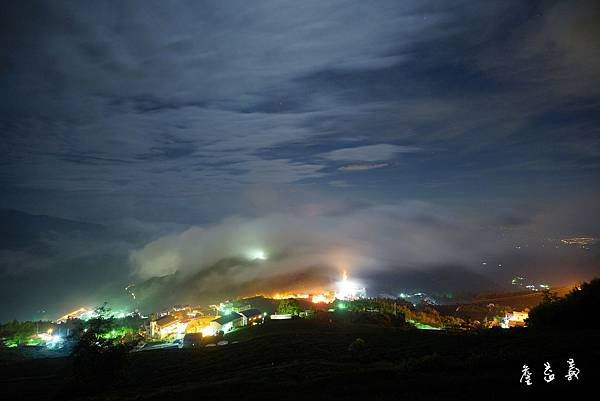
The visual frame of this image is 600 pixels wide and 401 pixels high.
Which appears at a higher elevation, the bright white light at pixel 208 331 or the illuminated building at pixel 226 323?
the illuminated building at pixel 226 323

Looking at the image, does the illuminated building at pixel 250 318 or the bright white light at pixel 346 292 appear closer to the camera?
the illuminated building at pixel 250 318

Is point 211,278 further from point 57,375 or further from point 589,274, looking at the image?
point 589,274

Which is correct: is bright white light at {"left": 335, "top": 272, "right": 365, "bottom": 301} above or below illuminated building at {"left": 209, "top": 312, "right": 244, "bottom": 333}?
above

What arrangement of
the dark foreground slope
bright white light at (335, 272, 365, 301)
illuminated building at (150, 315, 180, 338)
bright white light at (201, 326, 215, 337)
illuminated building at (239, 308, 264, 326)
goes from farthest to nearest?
bright white light at (335, 272, 365, 301) < illuminated building at (150, 315, 180, 338) < illuminated building at (239, 308, 264, 326) < bright white light at (201, 326, 215, 337) < the dark foreground slope

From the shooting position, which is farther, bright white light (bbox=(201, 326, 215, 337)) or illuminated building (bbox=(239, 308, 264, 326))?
illuminated building (bbox=(239, 308, 264, 326))

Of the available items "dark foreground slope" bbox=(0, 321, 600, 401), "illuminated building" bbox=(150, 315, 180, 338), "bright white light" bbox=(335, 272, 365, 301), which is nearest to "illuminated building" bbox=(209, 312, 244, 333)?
"illuminated building" bbox=(150, 315, 180, 338)

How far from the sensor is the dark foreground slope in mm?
13555

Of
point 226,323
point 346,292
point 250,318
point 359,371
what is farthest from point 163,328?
point 346,292

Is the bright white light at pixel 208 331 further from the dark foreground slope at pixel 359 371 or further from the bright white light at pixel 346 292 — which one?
the bright white light at pixel 346 292

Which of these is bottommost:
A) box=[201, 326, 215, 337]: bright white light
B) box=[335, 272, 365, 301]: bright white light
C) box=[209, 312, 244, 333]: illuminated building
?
box=[201, 326, 215, 337]: bright white light

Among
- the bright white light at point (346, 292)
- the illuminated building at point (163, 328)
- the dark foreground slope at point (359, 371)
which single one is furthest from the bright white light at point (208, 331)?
the bright white light at point (346, 292)

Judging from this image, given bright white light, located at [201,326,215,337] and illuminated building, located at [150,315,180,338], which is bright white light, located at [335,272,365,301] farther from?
illuminated building, located at [150,315,180,338]

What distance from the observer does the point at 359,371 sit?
18062 millimetres

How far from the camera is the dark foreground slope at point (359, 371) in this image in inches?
534
